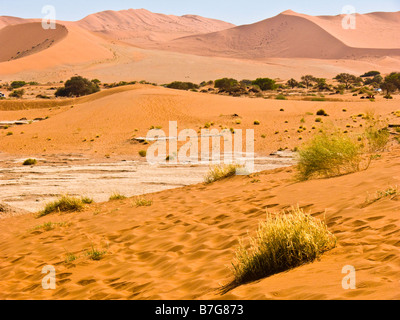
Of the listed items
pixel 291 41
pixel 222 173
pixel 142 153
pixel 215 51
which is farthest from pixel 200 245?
pixel 291 41

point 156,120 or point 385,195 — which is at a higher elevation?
point 156,120

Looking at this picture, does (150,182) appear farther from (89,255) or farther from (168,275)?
(168,275)

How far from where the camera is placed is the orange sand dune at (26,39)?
12546cm

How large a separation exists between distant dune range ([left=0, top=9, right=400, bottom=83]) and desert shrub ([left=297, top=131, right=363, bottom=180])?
77804mm

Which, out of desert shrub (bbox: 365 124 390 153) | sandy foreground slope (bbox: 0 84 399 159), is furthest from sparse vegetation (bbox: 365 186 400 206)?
sandy foreground slope (bbox: 0 84 399 159)

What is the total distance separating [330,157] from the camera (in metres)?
10.8

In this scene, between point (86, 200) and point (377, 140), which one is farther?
point (377, 140)

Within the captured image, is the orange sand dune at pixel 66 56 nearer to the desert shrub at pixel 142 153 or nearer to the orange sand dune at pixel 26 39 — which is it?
the orange sand dune at pixel 26 39

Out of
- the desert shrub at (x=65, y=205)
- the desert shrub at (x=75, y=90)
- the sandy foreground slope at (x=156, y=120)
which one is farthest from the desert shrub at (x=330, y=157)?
the desert shrub at (x=75, y=90)

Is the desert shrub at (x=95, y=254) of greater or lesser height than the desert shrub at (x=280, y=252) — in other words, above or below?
below

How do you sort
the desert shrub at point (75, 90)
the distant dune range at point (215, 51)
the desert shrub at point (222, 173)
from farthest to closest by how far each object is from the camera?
the distant dune range at point (215, 51) < the desert shrub at point (75, 90) < the desert shrub at point (222, 173)

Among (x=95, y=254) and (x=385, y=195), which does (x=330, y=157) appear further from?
(x=95, y=254)

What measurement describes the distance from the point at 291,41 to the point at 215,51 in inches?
1071

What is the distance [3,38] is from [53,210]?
149321mm
